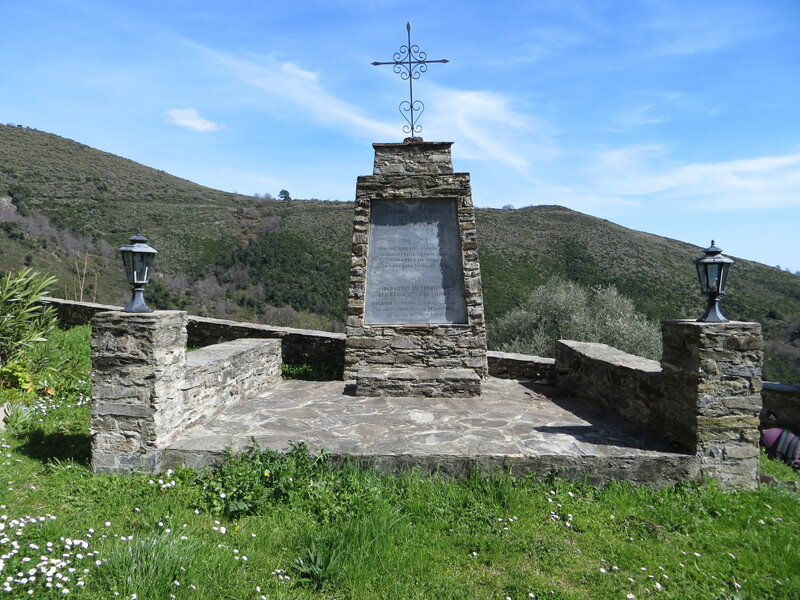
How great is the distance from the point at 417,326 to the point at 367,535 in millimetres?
3997

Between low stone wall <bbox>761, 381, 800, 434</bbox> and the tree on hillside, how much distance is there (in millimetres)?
8561

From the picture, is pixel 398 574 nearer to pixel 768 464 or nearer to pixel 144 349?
pixel 144 349

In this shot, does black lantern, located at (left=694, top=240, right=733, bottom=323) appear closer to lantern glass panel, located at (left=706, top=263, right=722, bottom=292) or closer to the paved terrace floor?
lantern glass panel, located at (left=706, top=263, right=722, bottom=292)

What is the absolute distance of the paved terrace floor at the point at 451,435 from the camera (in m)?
3.63

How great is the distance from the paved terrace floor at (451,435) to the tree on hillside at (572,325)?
9134 mm

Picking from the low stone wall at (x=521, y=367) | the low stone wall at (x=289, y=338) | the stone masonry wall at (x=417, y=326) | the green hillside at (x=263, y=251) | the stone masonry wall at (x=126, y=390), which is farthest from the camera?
the green hillside at (x=263, y=251)

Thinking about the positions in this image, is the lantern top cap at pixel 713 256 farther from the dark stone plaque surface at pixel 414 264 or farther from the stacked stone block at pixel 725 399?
the dark stone plaque surface at pixel 414 264

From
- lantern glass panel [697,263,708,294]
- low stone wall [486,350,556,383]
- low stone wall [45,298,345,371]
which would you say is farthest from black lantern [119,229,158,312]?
low stone wall [486,350,556,383]

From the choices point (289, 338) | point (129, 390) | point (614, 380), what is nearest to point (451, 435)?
point (614, 380)

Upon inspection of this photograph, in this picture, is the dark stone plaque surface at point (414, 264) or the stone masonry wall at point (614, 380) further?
the dark stone plaque surface at point (414, 264)

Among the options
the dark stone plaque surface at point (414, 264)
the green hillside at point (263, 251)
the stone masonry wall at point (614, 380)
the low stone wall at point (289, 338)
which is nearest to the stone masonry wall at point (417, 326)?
the dark stone plaque surface at point (414, 264)

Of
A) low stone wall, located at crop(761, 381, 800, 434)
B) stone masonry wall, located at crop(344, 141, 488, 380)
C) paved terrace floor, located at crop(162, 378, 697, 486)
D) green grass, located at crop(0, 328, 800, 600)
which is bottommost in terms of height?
green grass, located at crop(0, 328, 800, 600)

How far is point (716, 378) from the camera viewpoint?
3.61 meters

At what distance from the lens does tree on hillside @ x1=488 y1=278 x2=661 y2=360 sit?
45.3 ft
